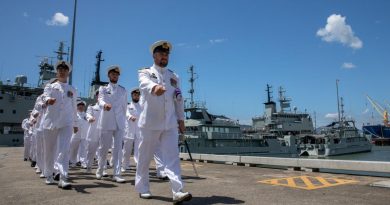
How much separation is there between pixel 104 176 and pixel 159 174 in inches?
46.9

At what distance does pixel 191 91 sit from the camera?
148 feet

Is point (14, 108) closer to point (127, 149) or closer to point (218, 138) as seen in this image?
point (218, 138)

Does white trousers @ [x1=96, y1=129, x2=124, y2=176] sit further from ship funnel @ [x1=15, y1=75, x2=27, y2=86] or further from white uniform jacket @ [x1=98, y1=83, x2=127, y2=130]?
ship funnel @ [x1=15, y1=75, x2=27, y2=86]

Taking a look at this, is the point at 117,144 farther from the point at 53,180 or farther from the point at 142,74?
the point at 142,74

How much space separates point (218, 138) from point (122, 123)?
2923 centimetres

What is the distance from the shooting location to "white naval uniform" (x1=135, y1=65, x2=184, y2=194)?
4.11m

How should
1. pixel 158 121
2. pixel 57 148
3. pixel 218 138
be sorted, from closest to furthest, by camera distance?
pixel 158 121, pixel 57 148, pixel 218 138

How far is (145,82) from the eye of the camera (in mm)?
4188

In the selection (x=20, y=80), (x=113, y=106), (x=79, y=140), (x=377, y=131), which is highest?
(x=20, y=80)

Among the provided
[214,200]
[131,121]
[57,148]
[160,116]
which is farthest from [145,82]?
[131,121]

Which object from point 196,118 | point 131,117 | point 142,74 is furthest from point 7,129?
point 142,74

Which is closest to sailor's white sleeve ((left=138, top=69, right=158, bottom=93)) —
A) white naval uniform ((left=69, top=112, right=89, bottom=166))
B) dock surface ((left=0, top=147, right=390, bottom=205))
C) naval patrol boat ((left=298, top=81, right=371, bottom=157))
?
dock surface ((left=0, top=147, right=390, bottom=205))

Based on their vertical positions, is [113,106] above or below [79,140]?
above

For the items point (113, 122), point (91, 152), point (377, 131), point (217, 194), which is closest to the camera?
point (217, 194)
